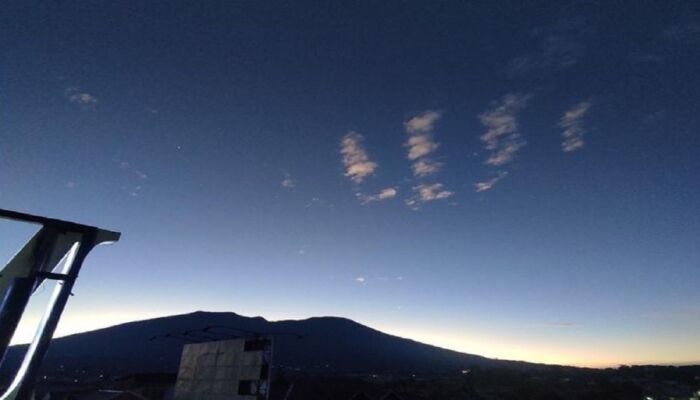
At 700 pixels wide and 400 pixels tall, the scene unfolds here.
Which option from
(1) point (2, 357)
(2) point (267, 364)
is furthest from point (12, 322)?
(2) point (267, 364)

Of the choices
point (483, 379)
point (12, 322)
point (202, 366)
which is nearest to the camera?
point (12, 322)

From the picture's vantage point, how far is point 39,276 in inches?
153

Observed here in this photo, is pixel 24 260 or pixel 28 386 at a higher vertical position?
pixel 24 260

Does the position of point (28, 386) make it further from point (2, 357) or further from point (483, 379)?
point (483, 379)

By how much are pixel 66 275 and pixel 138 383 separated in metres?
63.1

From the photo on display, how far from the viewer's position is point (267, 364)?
44.7 feet

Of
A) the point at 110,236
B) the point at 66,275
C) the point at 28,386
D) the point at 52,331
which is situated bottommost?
the point at 28,386

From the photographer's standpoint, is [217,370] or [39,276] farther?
[217,370]

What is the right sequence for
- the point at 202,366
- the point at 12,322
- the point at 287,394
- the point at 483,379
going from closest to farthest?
the point at 12,322 < the point at 202,366 < the point at 287,394 < the point at 483,379

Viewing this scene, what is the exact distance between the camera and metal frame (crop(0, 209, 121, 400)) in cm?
353

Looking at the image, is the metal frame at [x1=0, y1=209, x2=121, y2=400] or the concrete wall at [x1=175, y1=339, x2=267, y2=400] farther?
the concrete wall at [x1=175, y1=339, x2=267, y2=400]

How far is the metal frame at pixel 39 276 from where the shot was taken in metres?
3.53

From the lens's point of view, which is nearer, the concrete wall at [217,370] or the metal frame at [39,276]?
the metal frame at [39,276]

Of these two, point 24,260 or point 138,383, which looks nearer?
point 24,260
